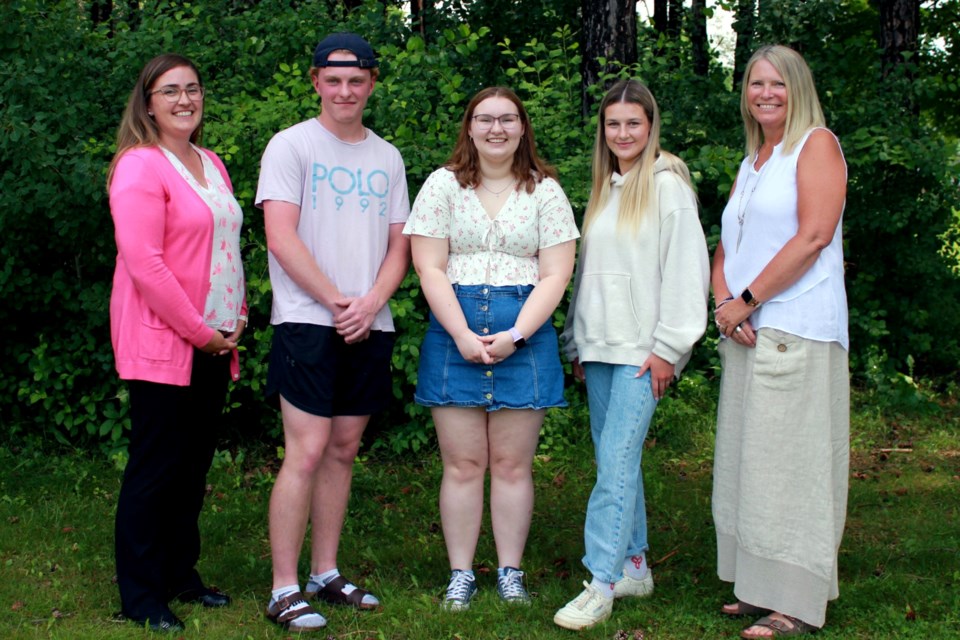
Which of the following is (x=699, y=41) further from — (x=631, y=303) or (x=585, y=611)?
(x=585, y=611)

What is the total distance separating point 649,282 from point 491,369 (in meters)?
0.70

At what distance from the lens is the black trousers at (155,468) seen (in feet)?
13.4

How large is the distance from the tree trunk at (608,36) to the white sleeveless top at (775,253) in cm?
372

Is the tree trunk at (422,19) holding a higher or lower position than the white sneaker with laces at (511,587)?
higher

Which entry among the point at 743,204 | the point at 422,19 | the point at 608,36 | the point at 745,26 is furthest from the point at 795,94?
the point at 422,19

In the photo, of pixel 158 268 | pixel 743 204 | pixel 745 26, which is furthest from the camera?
pixel 745 26

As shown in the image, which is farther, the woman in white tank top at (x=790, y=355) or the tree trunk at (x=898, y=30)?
the tree trunk at (x=898, y=30)

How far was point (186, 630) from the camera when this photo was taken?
415cm

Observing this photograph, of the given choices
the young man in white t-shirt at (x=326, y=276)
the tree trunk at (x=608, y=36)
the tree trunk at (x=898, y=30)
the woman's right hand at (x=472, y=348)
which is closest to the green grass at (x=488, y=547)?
the young man in white t-shirt at (x=326, y=276)

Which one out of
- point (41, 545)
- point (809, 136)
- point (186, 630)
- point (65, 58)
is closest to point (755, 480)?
point (809, 136)

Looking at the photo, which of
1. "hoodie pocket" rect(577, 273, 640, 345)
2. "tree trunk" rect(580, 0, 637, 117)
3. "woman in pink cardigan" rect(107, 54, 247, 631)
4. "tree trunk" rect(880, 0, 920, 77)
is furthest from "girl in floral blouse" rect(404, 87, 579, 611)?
"tree trunk" rect(880, 0, 920, 77)

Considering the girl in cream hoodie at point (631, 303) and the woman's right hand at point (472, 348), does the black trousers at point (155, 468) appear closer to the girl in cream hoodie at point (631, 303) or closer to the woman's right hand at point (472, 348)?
the woman's right hand at point (472, 348)

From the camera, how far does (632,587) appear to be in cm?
453

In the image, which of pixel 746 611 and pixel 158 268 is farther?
pixel 746 611
